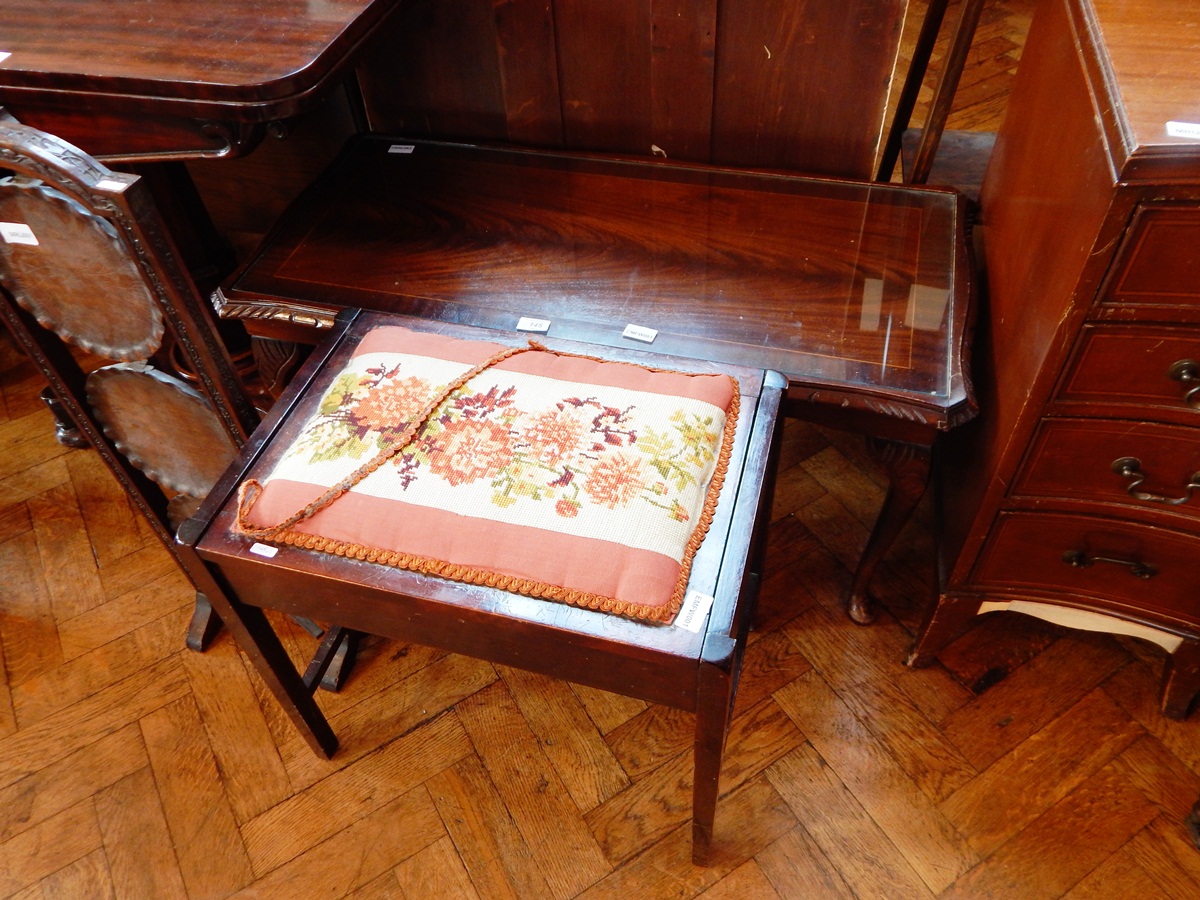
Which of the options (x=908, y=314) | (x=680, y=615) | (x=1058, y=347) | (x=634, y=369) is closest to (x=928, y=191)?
(x=908, y=314)

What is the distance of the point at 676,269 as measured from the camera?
108cm

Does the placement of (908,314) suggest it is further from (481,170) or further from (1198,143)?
(481,170)

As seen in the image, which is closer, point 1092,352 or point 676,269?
point 1092,352

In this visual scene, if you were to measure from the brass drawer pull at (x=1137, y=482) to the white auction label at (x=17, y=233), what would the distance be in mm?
1077

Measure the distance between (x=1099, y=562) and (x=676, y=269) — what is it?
1.92ft

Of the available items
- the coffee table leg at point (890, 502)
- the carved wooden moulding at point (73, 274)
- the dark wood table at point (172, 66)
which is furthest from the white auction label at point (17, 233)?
the coffee table leg at point (890, 502)

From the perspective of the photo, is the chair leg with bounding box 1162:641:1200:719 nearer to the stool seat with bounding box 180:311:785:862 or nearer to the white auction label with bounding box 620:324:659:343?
the stool seat with bounding box 180:311:785:862

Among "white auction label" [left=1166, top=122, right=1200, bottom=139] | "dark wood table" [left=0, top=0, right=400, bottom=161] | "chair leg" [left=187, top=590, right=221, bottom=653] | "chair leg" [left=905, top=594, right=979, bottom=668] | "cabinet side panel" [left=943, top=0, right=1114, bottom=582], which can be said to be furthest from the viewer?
"chair leg" [left=187, top=590, right=221, bottom=653]

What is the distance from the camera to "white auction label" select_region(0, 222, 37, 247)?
84 centimetres

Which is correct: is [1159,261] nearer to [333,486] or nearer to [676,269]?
[676,269]

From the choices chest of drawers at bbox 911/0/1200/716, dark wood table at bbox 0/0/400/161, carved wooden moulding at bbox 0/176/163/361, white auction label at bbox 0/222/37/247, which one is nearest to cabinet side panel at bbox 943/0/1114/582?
chest of drawers at bbox 911/0/1200/716

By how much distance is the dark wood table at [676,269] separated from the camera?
3.18ft

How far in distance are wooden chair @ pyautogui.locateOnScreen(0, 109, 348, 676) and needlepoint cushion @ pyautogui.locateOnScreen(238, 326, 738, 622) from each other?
0.54 ft

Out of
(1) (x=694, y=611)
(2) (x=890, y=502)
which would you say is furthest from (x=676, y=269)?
(1) (x=694, y=611)
